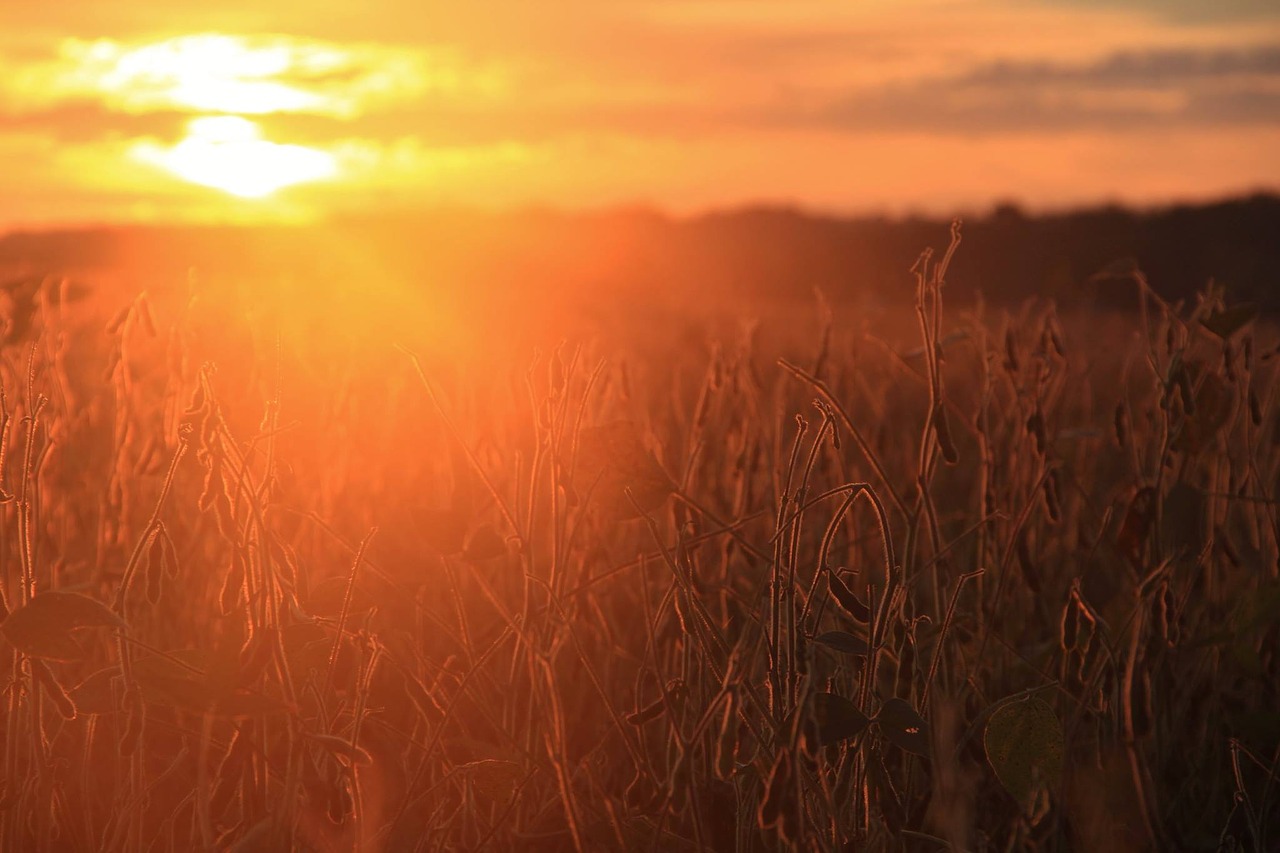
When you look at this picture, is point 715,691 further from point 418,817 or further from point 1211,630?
point 1211,630

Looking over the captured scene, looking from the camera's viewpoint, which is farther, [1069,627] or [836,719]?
[1069,627]

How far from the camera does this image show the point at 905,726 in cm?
113

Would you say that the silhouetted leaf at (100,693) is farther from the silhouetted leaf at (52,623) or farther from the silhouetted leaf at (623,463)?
the silhouetted leaf at (623,463)

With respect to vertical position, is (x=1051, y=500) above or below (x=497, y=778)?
above

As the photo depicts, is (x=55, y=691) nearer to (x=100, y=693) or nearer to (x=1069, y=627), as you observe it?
(x=100, y=693)

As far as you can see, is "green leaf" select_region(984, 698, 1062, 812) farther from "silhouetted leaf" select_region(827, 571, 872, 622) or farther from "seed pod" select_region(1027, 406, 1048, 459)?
"seed pod" select_region(1027, 406, 1048, 459)

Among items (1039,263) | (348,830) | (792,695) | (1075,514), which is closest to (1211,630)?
(1075,514)

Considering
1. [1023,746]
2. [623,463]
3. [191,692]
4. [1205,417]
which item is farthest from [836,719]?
[1205,417]

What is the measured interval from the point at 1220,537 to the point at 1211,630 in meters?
0.20

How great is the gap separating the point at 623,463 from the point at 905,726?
1.09 ft

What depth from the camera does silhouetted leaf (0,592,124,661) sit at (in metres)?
0.98

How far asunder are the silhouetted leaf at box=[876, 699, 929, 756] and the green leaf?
0.22 feet

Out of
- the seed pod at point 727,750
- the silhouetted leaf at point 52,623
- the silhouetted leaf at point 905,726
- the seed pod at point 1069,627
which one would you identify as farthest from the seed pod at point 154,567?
the seed pod at point 1069,627

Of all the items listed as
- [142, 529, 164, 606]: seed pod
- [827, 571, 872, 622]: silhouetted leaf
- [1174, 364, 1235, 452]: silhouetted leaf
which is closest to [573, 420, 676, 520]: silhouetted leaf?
[827, 571, 872, 622]: silhouetted leaf
